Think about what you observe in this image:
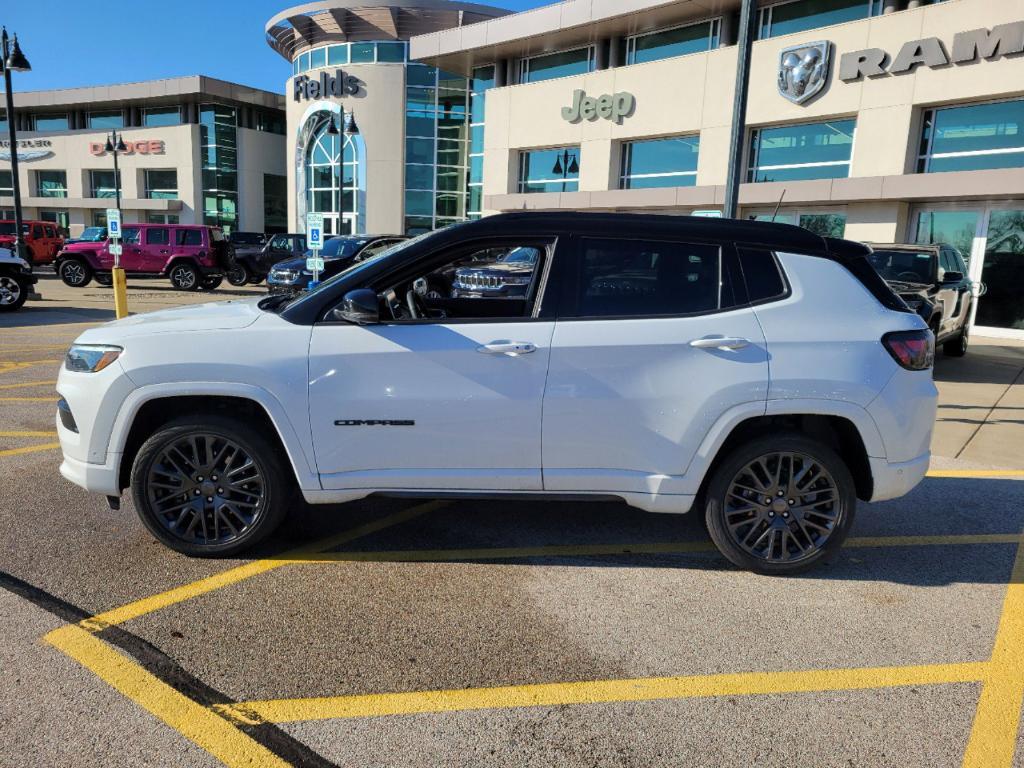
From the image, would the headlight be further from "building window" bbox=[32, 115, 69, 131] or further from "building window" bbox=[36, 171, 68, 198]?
"building window" bbox=[32, 115, 69, 131]

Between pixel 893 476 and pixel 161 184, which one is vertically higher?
pixel 161 184

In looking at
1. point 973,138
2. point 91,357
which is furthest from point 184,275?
point 973,138

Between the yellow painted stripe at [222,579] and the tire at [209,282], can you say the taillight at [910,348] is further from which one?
the tire at [209,282]

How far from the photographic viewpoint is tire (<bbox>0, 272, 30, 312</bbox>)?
15047 millimetres

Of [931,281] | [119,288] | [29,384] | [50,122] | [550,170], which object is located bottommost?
[29,384]

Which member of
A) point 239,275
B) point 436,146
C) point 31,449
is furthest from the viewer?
point 436,146

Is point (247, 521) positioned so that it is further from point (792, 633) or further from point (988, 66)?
point (988, 66)

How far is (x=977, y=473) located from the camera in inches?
234

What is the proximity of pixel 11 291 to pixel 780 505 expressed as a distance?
53.5 feet

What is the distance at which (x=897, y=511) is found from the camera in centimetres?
496

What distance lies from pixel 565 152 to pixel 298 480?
2258cm

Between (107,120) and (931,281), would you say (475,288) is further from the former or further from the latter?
(107,120)

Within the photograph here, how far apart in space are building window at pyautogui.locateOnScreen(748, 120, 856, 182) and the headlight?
60.6ft

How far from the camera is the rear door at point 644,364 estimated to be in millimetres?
3598
